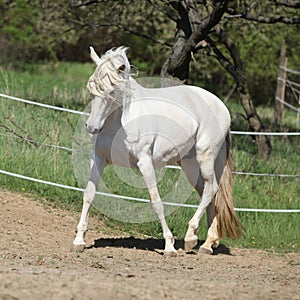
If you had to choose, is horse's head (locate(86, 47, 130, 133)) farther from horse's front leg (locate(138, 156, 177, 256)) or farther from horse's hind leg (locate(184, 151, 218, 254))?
horse's hind leg (locate(184, 151, 218, 254))

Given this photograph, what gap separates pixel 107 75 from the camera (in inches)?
261

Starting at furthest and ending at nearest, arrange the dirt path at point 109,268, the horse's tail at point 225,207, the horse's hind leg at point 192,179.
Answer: the horse's tail at point 225,207, the horse's hind leg at point 192,179, the dirt path at point 109,268

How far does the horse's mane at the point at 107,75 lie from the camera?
260 inches

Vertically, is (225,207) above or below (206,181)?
below

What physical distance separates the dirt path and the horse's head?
1.26 metres

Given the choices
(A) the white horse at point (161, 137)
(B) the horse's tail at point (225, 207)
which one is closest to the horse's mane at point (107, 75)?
(A) the white horse at point (161, 137)

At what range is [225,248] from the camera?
333 inches

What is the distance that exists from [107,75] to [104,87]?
4.9 inches

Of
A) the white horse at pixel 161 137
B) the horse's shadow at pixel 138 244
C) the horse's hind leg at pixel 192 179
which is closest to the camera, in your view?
the white horse at pixel 161 137

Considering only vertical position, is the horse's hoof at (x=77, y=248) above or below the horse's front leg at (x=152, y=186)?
below

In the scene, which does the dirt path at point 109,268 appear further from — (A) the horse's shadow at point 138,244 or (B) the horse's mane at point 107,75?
(B) the horse's mane at point 107,75

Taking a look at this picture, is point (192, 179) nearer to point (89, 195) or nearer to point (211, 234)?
point (211, 234)

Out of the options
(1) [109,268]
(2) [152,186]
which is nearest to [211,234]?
(2) [152,186]

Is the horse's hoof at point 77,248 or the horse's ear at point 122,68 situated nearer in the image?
the horse's ear at point 122,68
